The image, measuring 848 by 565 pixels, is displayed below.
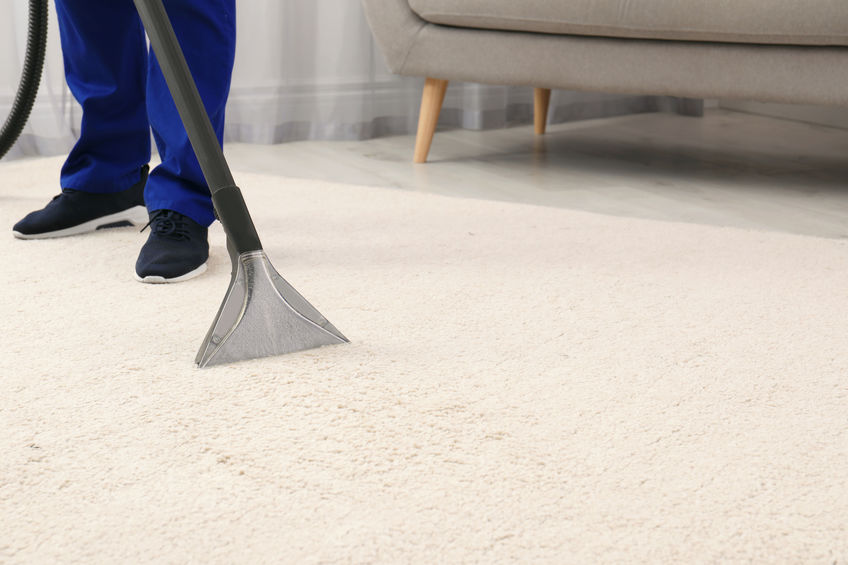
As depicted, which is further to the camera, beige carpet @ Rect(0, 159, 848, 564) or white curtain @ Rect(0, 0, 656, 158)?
white curtain @ Rect(0, 0, 656, 158)

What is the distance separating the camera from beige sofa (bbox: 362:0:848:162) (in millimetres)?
1665

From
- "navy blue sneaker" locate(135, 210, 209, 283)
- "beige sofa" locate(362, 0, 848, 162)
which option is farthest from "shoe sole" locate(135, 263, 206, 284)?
"beige sofa" locate(362, 0, 848, 162)

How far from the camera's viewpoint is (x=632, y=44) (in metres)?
1.81

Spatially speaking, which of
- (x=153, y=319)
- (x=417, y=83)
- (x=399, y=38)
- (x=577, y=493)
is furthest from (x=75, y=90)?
(x=417, y=83)

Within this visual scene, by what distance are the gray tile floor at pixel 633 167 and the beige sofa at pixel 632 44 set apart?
0.20m

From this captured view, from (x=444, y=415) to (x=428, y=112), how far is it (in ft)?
4.78

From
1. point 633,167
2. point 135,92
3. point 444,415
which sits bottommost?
point 633,167

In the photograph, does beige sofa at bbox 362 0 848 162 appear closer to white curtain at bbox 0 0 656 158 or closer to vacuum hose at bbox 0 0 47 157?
white curtain at bbox 0 0 656 158

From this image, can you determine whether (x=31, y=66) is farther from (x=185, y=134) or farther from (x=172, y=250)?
(x=172, y=250)

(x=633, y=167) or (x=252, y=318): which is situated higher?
(x=252, y=318)

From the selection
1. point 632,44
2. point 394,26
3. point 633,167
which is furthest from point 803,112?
point 394,26

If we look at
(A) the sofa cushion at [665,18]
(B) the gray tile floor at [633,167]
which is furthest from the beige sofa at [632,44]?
(B) the gray tile floor at [633,167]

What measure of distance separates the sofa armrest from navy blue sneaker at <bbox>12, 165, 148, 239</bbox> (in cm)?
76

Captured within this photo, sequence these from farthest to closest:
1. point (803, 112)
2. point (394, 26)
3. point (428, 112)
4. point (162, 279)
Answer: point (803, 112), point (428, 112), point (394, 26), point (162, 279)
